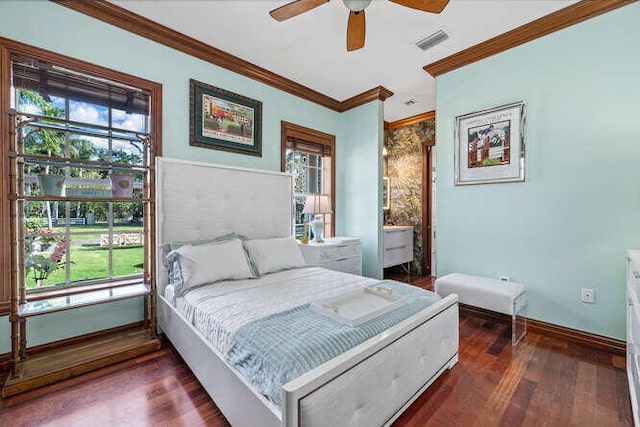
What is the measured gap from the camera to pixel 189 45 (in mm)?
2684

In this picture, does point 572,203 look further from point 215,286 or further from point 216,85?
point 216,85

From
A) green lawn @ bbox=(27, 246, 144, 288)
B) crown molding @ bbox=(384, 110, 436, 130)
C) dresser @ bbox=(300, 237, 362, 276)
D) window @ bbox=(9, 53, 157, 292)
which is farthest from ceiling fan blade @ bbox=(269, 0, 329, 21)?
crown molding @ bbox=(384, 110, 436, 130)

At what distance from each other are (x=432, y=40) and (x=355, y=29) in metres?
1.08

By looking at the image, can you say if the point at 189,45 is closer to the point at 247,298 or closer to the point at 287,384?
the point at 247,298

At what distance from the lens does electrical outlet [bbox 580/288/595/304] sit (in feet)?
7.41

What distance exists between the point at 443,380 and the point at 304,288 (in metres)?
1.09

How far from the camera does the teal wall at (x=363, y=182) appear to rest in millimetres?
3895

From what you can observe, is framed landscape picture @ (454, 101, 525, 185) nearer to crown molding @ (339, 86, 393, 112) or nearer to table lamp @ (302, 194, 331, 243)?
crown molding @ (339, 86, 393, 112)

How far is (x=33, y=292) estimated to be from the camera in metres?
2.14

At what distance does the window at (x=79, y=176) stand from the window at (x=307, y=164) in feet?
5.46

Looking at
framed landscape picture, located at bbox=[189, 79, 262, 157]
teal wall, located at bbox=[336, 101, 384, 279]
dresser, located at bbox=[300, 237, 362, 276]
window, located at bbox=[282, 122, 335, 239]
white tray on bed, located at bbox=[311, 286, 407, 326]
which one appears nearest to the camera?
white tray on bed, located at bbox=[311, 286, 407, 326]

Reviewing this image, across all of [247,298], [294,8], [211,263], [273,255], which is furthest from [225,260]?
[294,8]

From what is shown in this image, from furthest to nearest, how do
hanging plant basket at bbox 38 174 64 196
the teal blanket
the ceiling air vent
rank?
the ceiling air vent
hanging plant basket at bbox 38 174 64 196
the teal blanket

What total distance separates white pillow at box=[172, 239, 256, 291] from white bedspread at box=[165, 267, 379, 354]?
2.5 inches
